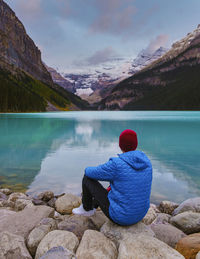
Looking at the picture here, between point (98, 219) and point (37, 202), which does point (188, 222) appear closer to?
point (98, 219)

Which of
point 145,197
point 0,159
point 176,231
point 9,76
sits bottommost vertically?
point 0,159

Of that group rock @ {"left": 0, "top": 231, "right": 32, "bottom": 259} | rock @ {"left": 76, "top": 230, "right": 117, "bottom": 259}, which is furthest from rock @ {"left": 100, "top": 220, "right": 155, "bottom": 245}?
rock @ {"left": 0, "top": 231, "right": 32, "bottom": 259}

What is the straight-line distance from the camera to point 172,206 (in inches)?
301

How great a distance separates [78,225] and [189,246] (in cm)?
244

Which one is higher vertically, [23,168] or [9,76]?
[9,76]

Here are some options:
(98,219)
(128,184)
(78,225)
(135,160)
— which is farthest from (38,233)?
(135,160)

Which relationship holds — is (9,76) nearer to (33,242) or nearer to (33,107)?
Answer: (33,107)

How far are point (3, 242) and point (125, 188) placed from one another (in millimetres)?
2556

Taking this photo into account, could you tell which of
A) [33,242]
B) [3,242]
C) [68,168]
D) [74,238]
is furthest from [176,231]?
[68,168]

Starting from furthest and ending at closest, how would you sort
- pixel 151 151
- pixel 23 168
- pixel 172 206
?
→ pixel 151 151, pixel 23 168, pixel 172 206

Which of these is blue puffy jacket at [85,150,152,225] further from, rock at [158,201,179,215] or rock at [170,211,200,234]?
rock at [158,201,179,215]

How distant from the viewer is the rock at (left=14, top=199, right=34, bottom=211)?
24.6 feet

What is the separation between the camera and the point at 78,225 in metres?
5.29

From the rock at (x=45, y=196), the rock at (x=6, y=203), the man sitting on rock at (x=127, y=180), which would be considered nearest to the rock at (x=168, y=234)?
the man sitting on rock at (x=127, y=180)
